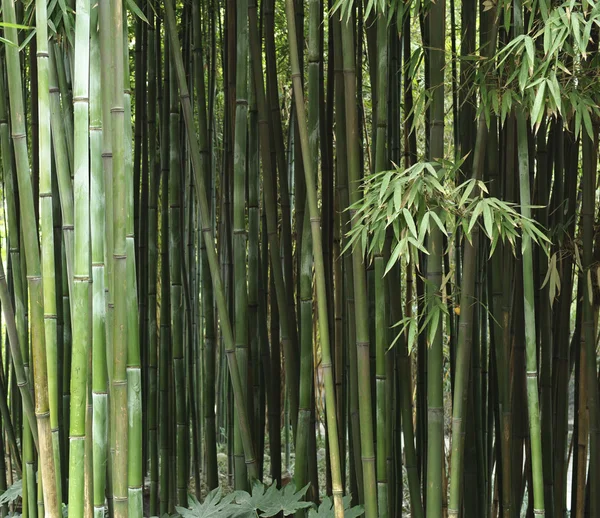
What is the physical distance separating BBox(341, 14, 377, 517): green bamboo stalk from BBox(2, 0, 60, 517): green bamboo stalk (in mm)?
740

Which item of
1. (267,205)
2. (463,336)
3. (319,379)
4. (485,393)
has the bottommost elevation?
(319,379)

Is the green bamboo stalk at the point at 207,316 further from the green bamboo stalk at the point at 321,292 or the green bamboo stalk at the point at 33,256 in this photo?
the green bamboo stalk at the point at 33,256

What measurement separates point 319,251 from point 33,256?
64 cm

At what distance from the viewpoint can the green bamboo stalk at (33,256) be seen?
4.91 ft

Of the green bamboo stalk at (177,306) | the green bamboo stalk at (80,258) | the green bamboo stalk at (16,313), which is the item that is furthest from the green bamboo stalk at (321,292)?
the green bamboo stalk at (177,306)

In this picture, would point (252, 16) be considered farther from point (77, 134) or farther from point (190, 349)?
point (190, 349)

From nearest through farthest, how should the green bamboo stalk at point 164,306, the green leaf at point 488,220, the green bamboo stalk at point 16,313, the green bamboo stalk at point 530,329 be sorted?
the green leaf at point 488,220
the green bamboo stalk at point 530,329
the green bamboo stalk at point 16,313
the green bamboo stalk at point 164,306

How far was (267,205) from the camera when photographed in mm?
2191

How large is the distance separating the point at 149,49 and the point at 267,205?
1.13 meters

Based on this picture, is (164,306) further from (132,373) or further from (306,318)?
(132,373)

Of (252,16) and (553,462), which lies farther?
(553,462)

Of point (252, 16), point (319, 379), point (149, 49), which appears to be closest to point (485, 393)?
point (252, 16)

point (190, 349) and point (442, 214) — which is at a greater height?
point (442, 214)

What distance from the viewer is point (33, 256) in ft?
5.21
